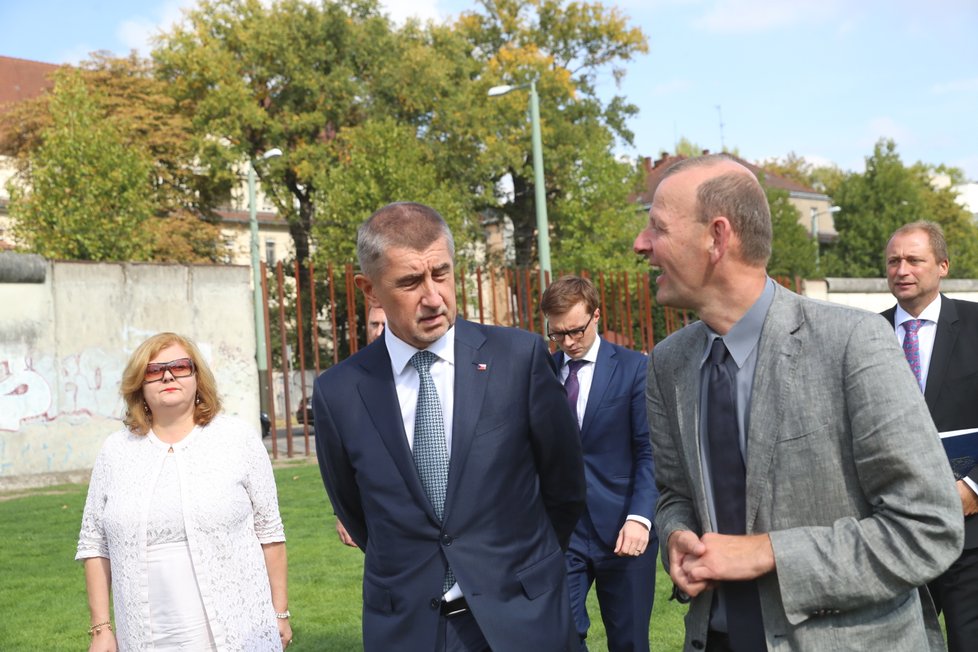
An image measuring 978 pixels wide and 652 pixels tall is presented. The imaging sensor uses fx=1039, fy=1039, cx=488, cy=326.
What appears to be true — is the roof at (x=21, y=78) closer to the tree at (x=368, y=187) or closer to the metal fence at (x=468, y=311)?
the metal fence at (x=468, y=311)

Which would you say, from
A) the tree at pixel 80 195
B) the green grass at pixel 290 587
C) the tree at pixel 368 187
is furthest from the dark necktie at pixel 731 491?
the tree at pixel 368 187

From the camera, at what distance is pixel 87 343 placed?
16.3m

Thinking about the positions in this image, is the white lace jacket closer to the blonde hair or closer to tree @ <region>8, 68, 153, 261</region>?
the blonde hair

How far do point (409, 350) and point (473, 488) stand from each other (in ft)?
1.72

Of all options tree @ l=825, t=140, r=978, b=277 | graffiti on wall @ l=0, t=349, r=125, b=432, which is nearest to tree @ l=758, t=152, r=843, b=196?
tree @ l=825, t=140, r=978, b=277

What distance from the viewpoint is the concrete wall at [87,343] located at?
15.6 metres

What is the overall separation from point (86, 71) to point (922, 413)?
41.3 metres

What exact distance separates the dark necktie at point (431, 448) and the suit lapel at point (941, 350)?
99.2 inches

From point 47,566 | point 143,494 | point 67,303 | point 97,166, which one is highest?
point 97,166

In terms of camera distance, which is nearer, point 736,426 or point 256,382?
point 736,426

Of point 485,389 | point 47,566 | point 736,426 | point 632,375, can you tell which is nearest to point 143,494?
point 485,389

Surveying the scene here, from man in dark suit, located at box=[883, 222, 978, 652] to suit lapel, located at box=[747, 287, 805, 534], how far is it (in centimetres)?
228

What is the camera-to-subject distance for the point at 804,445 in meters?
2.36

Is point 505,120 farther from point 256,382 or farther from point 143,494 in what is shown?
point 143,494
